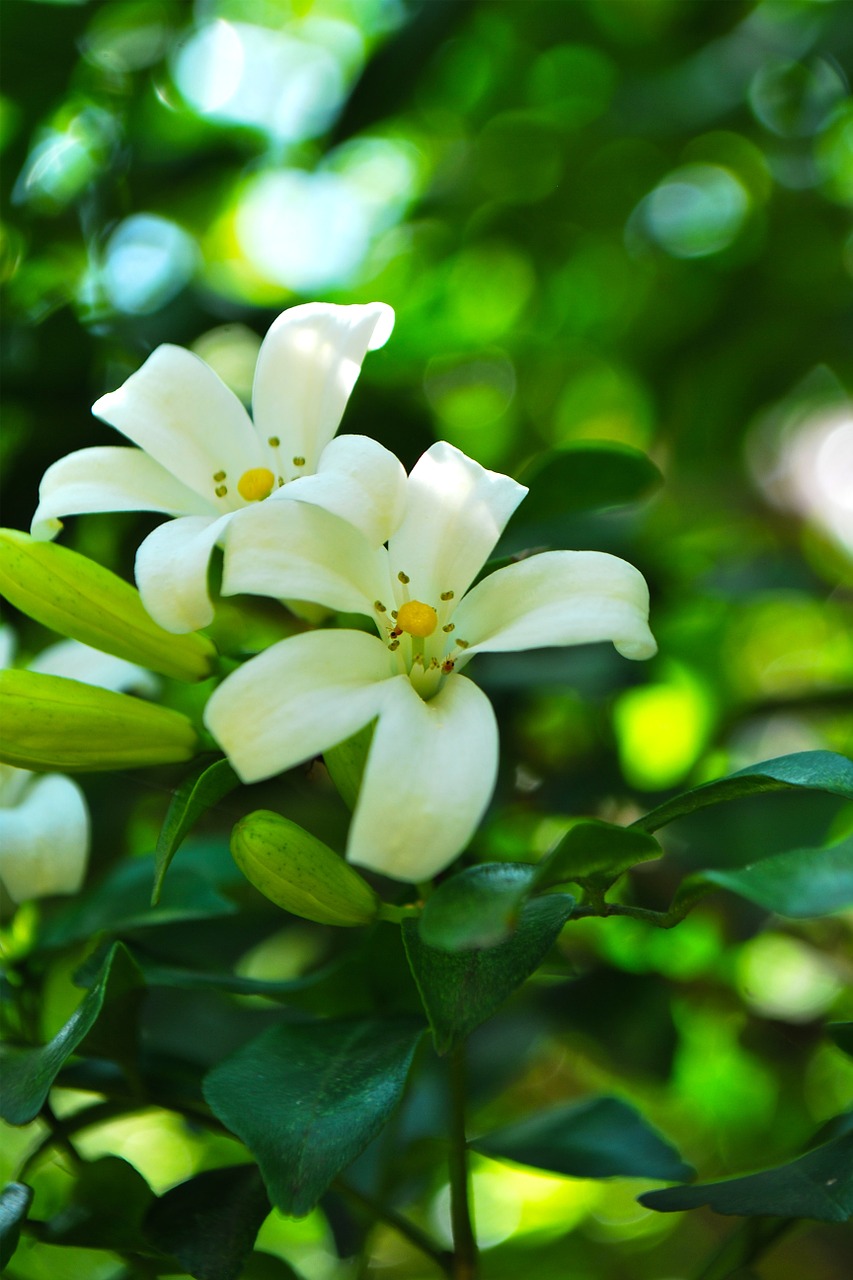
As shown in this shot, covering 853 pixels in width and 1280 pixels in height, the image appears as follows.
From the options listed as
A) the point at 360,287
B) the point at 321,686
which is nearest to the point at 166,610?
the point at 321,686

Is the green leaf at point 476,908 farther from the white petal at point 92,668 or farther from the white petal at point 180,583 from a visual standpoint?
the white petal at point 92,668

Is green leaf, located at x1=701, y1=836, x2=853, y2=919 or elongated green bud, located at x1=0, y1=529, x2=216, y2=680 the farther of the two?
elongated green bud, located at x1=0, y1=529, x2=216, y2=680

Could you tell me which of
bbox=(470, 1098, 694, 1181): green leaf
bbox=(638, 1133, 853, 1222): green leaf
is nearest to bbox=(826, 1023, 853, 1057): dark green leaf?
bbox=(638, 1133, 853, 1222): green leaf

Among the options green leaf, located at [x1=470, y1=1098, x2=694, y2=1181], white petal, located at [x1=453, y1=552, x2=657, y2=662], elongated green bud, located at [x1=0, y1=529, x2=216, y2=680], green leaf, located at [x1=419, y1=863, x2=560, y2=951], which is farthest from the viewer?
green leaf, located at [x1=470, y1=1098, x2=694, y2=1181]

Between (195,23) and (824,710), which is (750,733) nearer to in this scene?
(824,710)

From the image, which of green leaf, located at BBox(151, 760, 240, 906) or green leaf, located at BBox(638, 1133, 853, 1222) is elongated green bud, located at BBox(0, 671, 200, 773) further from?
green leaf, located at BBox(638, 1133, 853, 1222)

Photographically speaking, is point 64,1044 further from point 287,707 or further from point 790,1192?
point 790,1192

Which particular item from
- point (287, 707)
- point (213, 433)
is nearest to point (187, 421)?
Answer: point (213, 433)
